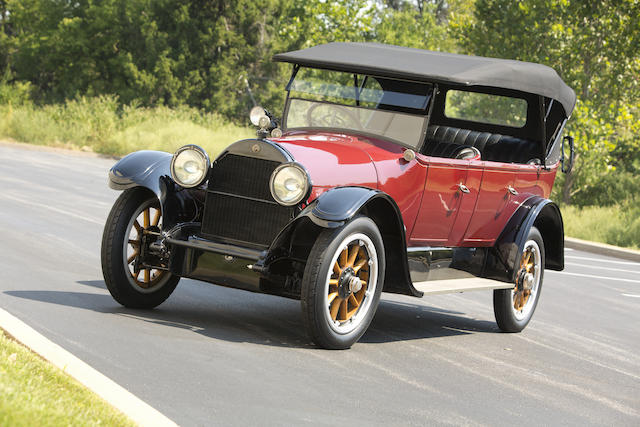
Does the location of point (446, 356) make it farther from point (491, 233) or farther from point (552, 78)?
point (552, 78)

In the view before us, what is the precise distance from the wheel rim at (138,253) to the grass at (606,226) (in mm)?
14563

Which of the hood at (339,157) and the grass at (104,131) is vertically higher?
the hood at (339,157)

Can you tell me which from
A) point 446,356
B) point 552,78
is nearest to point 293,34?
point 552,78

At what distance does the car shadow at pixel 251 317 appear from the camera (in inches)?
285

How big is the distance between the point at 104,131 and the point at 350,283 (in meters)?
25.4

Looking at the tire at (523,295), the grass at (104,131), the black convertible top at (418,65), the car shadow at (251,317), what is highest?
the black convertible top at (418,65)

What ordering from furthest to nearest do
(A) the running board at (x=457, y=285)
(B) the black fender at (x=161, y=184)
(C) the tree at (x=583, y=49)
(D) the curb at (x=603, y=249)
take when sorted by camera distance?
(C) the tree at (x=583, y=49)
(D) the curb at (x=603, y=249)
(A) the running board at (x=457, y=285)
(B) the black fender at (x=161, y=184)

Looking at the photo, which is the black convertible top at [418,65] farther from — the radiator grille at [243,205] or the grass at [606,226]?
the grass at [606,226]

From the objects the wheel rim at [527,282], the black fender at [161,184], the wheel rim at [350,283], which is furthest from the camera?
the wheel rim at [527,282]

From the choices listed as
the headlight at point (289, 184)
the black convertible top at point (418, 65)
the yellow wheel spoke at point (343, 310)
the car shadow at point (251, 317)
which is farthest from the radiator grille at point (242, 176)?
the black convertible top at point (418, 65)

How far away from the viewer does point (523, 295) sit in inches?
363

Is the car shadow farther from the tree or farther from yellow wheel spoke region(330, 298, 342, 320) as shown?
the tree

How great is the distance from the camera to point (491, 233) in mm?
8844

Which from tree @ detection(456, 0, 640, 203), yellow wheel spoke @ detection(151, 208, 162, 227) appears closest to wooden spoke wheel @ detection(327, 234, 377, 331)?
yellow wheel spoke @ detection(151, 208, 162, 227)
